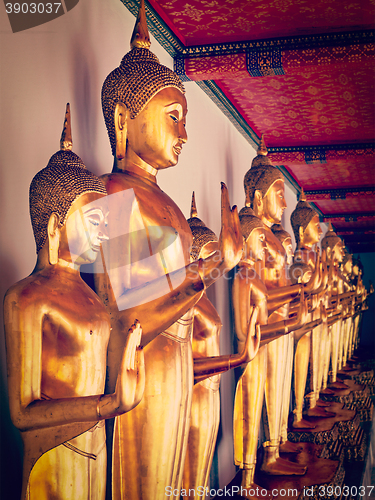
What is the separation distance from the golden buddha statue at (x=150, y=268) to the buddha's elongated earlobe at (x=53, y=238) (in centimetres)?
35

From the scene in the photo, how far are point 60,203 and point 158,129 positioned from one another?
2.21ft

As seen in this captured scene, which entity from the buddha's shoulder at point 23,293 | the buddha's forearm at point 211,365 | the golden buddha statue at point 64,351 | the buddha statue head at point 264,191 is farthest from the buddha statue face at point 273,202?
the buddha's shoulder at point 23,293

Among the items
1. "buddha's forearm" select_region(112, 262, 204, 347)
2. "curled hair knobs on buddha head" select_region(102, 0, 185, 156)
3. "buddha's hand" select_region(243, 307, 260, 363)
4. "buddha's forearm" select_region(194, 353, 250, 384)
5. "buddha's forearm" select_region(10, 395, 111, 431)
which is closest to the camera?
"buddha's forearm" select_region(10, 395, 111, 431)

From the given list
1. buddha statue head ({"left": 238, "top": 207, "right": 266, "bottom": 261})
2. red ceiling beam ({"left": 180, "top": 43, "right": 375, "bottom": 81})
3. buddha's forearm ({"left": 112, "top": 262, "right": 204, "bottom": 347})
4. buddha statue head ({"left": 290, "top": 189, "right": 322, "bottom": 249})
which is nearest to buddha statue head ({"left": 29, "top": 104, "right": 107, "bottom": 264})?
buddha's forearm ({"left": 112, "top": 262, "right": 204, "bottom": 347})

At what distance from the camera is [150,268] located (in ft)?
7.03

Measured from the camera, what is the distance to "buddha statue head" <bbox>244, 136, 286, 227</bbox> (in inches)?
166

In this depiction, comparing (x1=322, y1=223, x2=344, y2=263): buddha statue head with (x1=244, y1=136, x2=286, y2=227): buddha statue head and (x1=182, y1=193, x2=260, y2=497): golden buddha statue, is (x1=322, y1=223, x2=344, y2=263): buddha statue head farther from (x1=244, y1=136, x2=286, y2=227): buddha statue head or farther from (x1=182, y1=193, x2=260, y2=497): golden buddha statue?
(x1=182, y1=193, x2=260, y2=497): golden buddha statue

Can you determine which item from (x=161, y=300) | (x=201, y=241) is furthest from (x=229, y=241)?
Result: (x=201, y=241)

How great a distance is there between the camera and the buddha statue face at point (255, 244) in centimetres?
387

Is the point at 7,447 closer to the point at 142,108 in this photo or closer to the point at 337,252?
the point at 142,108

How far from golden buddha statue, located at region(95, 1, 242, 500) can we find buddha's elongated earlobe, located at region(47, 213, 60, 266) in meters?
0.35

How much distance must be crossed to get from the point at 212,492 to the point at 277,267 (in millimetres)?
1726

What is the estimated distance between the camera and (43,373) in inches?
63.7

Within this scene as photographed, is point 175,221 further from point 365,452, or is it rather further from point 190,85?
point 365,452
